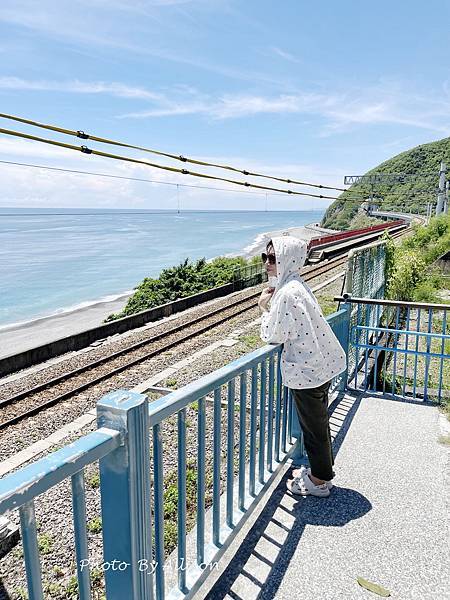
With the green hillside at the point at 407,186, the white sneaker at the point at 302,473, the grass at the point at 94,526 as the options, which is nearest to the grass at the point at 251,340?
the grass at the point at 94,526

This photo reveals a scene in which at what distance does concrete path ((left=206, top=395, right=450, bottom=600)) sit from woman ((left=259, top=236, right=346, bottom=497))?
0.48 meters

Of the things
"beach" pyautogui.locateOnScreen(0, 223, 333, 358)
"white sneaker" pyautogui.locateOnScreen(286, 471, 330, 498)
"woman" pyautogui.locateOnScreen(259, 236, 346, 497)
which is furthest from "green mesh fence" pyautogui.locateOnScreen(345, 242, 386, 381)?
"beach" pyautogui.locateOnScreen(0, 223, 333, 358)

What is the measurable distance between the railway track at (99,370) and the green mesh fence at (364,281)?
581 centimetres

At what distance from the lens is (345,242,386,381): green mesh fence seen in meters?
6.48

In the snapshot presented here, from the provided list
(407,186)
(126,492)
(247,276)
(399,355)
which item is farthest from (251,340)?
(407,186)

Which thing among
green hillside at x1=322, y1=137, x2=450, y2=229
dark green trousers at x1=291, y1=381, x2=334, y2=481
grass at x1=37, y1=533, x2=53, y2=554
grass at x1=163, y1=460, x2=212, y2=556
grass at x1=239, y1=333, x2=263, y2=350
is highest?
green hillside at x1=322, y1=137, x2=450, y2=229

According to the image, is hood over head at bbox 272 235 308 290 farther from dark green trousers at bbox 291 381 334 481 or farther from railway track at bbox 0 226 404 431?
railway track at bbox 0 226 404 431

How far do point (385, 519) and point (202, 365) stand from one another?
25.1 feet

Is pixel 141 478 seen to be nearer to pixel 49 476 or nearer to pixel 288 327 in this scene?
pixel 49 476

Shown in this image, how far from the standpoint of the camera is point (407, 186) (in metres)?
99.1

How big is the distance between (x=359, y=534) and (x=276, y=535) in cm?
54

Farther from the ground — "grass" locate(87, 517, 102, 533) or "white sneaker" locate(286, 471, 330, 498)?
"white sneaker" locate(286, 471, 330, 498)

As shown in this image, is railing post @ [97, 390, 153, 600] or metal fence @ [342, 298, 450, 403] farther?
metal fence @ [342, 298, 450, 403]

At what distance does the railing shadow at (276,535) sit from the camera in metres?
2.57
